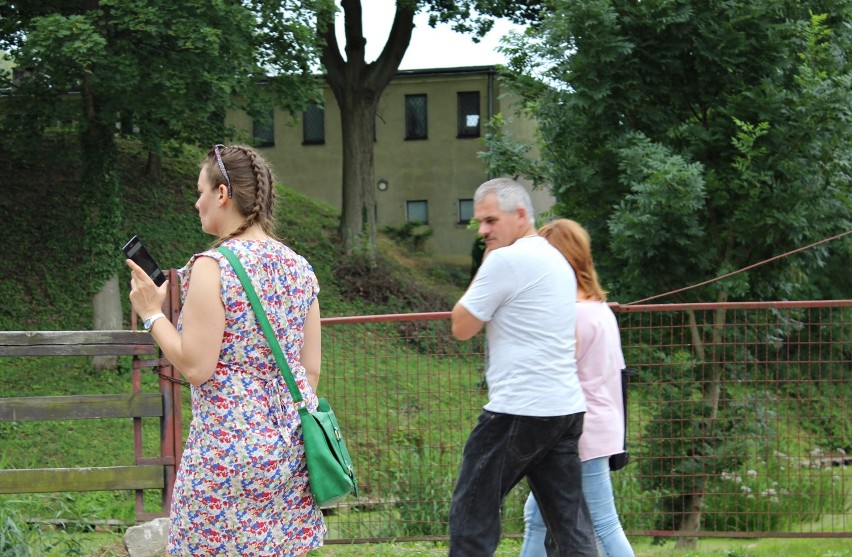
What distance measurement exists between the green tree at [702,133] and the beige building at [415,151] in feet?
75.6

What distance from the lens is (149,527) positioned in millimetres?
5875

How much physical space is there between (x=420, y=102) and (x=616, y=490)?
85.1 feet

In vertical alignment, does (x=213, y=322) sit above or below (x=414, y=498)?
above

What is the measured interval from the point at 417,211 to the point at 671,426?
26067 mm

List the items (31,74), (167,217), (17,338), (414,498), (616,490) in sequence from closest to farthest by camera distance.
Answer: (17,338), (414,498), (616,490), (31,74), (167,217)

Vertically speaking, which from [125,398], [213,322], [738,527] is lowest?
[738,527]

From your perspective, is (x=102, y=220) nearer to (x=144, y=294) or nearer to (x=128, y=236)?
(x=128, y=236)

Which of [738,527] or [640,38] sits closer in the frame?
[738,527]

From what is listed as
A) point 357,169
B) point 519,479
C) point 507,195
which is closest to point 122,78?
point 357,169

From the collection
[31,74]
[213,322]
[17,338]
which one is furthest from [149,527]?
[31,74]

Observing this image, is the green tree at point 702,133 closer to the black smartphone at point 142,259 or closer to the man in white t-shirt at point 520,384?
the man in white t-shirt at point 520,384

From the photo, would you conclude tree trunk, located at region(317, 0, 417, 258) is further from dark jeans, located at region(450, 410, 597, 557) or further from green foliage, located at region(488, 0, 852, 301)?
dark jeans, located at region(450, 410, 597, 557)

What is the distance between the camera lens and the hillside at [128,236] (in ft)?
59.9

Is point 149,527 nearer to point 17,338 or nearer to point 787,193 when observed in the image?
point 17,338
